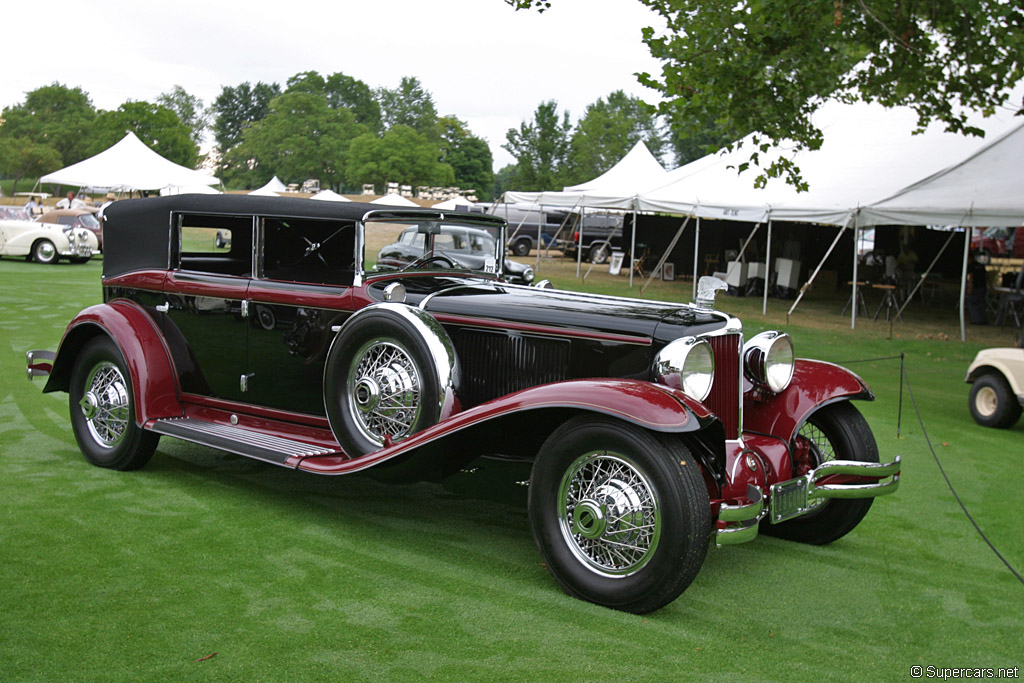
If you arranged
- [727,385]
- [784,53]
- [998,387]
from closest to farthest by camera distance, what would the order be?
[727,385] < [998,387] < [784,53]

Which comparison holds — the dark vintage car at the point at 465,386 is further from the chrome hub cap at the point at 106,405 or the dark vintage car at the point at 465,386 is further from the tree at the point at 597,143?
the tree at the point at 597,143

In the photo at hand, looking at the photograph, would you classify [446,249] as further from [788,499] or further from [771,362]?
[788,499]

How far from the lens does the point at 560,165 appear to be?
173 feet

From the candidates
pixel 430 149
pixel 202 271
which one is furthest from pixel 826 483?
pixel 430 149

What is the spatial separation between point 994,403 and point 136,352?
24.6ft

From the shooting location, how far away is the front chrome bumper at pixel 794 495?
142 inches

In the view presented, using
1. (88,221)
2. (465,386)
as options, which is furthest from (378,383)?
(88,221)

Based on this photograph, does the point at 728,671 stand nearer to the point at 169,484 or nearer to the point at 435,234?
the point at 435,234

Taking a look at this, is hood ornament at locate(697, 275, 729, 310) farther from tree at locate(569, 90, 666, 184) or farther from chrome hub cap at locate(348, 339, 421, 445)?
tree at locate(569, 90, 666, 184)

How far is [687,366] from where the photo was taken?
4.00m

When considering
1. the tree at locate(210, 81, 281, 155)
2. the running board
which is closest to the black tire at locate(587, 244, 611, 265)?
the running board

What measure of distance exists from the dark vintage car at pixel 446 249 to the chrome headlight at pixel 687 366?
74.4 inches

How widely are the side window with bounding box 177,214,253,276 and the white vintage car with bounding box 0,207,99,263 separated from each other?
19.6 metres

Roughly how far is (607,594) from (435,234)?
8.84 ft
